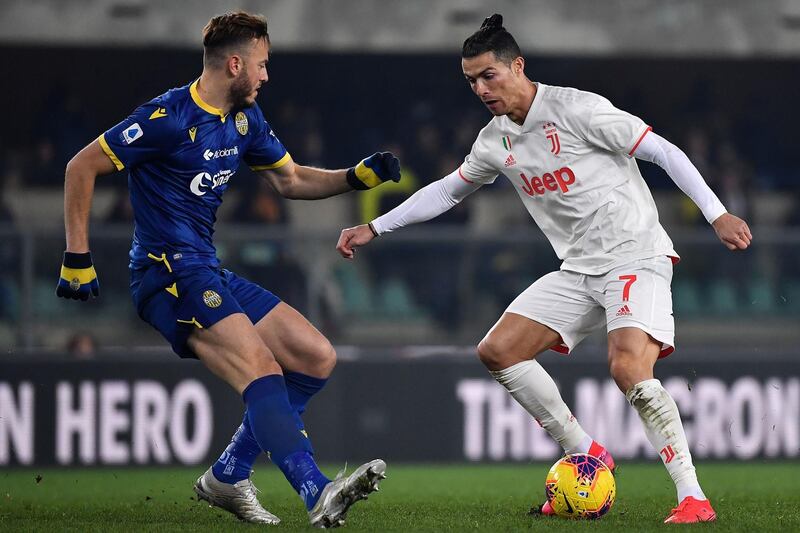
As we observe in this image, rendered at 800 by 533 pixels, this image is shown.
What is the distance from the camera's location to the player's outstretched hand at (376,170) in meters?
6.46

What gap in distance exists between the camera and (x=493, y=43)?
6230 mm

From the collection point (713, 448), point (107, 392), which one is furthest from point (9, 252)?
point (713, 448)

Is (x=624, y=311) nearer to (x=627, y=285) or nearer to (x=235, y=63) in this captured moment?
(x=627, y=285)

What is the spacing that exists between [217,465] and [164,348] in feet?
13.4

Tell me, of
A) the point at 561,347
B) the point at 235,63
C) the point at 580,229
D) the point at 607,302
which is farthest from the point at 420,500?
the point at 235,63

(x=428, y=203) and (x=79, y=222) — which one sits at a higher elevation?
(x=428, y=203)

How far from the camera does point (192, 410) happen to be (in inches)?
397

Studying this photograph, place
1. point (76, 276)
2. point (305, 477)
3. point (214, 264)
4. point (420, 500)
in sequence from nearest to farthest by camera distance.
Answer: point (305, 477) → point (76, 276) → point (214, 264) → point (420, 500)

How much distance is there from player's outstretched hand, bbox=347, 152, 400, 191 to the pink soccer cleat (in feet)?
6.52

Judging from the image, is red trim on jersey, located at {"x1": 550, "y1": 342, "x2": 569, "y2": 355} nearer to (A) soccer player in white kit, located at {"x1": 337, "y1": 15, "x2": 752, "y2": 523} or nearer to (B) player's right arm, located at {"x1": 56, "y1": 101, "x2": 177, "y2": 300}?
(A) soccer player in white kit, located at {"x1": 337, "y1": 15, "x2": 752, "y2": 523}

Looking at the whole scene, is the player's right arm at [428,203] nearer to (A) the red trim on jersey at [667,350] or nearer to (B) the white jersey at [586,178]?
(B) the white jersey at [586,178]

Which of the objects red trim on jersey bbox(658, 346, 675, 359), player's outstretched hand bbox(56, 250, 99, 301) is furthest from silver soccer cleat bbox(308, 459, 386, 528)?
red trim on jersey bbox(658, 346, 675, 359)

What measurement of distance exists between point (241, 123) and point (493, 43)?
1.21 meters

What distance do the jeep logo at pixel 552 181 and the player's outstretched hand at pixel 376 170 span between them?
60 cm
